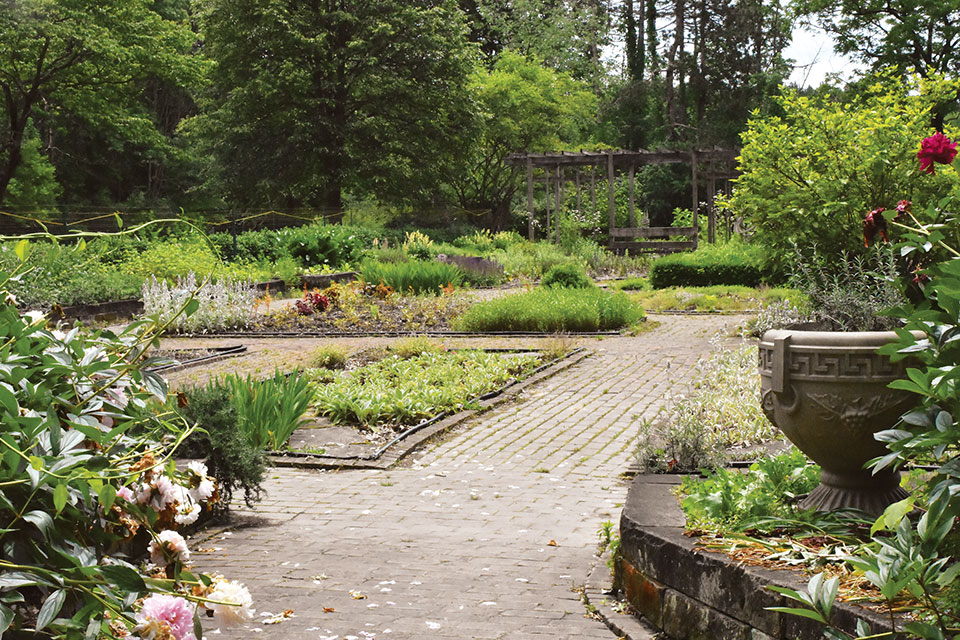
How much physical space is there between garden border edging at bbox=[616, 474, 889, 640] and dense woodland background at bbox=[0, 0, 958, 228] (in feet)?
95.5

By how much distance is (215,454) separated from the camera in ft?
18.4

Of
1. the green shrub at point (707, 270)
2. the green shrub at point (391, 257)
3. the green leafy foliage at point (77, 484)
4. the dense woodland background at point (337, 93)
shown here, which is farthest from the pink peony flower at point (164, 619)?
the dense woodland background at point (337, 93)

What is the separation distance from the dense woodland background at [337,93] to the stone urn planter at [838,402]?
29.3 m

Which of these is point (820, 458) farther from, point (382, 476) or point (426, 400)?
point (426, 400)

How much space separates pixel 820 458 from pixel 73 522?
9.58 feet

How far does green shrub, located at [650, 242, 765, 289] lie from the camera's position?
66.4ft

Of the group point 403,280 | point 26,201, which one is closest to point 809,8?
point 403,280

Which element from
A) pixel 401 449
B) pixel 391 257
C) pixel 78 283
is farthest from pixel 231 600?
pixel 391 257

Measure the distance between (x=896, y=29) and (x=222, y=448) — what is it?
34.6 m

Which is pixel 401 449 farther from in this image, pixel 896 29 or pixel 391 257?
pixel 896 29

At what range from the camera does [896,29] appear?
1342 inches

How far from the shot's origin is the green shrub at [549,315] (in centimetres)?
1512

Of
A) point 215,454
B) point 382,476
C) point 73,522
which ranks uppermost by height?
point 73,522

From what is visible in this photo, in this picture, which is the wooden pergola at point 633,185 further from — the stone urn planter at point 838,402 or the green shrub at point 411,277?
the stone urn planter at point 838,402
